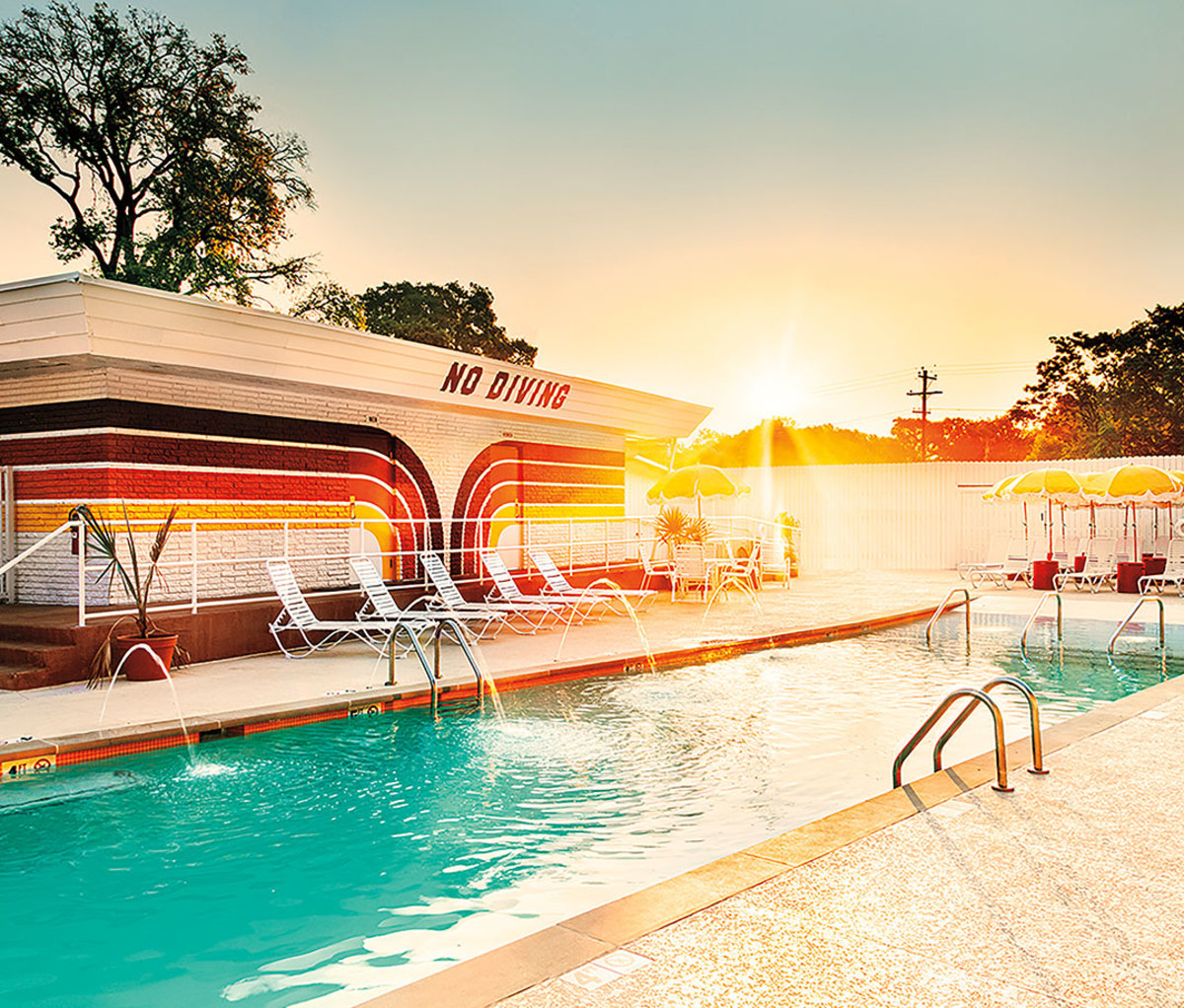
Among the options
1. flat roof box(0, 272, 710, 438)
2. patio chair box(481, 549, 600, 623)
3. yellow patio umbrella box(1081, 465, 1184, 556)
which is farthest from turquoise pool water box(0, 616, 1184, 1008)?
yellow patio umbrella box(1081, 465, 1184, 556)

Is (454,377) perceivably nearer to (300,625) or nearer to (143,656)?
(300,625)

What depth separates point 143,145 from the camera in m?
25.0

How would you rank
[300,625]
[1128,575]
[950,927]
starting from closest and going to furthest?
[950,927] → [300,625] → [1128,575]

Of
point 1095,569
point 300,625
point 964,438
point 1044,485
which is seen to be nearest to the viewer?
point 300,625

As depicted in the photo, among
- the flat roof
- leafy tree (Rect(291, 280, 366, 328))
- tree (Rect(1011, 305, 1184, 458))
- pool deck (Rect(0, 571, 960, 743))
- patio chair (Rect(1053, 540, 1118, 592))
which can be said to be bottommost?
pool deck (Rect(0, 571, 960, 743))

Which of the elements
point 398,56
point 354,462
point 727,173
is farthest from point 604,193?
point 354,462

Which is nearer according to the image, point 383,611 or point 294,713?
point 294,713

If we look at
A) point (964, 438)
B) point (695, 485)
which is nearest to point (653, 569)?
point (695, 485)

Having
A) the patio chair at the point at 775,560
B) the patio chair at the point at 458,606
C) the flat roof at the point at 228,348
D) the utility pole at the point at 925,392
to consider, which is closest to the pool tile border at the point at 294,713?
the patio chair at the point at 458,606

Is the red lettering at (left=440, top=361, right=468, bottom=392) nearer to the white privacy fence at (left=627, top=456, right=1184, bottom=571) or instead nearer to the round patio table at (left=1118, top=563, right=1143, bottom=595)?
the white privacy fence at (left=627, top=456, right=1184, bottom=571)

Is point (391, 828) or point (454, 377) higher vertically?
point (454, 377)

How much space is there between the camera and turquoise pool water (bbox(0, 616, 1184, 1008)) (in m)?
3.67

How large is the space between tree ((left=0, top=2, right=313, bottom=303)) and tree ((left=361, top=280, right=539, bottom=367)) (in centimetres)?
1312

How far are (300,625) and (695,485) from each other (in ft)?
26.6
